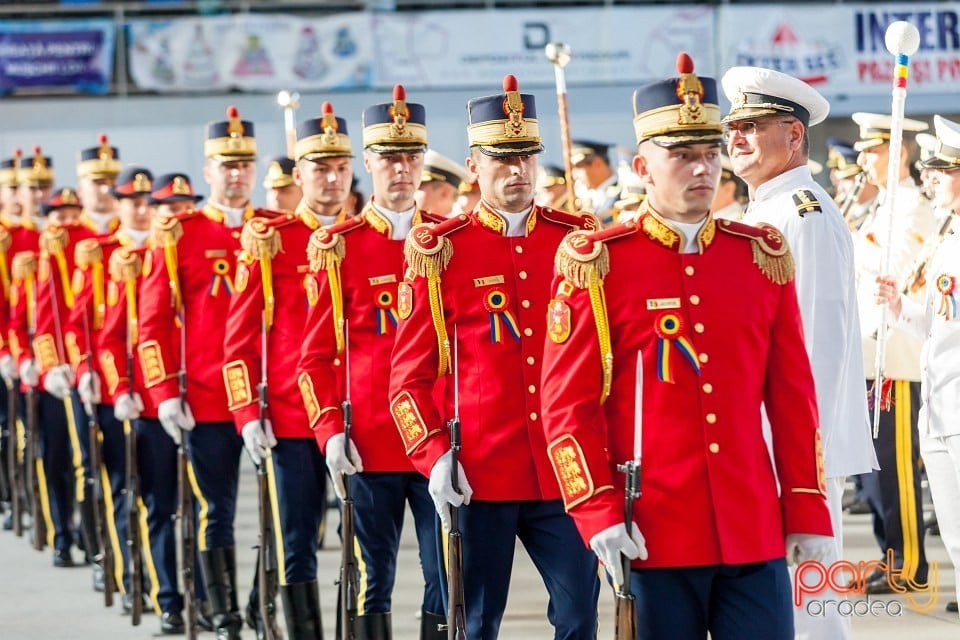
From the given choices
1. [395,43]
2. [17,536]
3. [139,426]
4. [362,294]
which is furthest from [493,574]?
[395,43]

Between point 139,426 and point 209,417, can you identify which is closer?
point 209,417

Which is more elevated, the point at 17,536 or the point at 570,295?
the point at 570,295

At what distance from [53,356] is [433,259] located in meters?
4.19

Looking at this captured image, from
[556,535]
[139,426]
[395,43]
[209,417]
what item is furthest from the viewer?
[395,43]

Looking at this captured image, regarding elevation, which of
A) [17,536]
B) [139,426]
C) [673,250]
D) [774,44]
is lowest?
[17,536]

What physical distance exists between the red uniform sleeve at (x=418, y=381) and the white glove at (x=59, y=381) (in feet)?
12.7

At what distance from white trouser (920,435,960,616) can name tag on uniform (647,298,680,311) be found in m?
2.13

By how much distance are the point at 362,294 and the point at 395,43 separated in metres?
12.7

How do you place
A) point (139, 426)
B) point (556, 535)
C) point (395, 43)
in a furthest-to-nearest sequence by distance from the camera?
point (395, 43) → point (139, 426) → point (556, 535)

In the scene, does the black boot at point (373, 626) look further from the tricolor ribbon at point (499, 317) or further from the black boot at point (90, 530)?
the black boot at point (90, 530)

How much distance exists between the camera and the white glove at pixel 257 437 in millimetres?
5656

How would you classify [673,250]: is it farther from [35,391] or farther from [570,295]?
[35,391]

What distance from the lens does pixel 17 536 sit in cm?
948

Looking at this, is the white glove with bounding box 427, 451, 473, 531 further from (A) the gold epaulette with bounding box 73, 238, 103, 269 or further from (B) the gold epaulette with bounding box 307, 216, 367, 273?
(A) the gold epaulette with bounding box 73, 238, 103, 269
